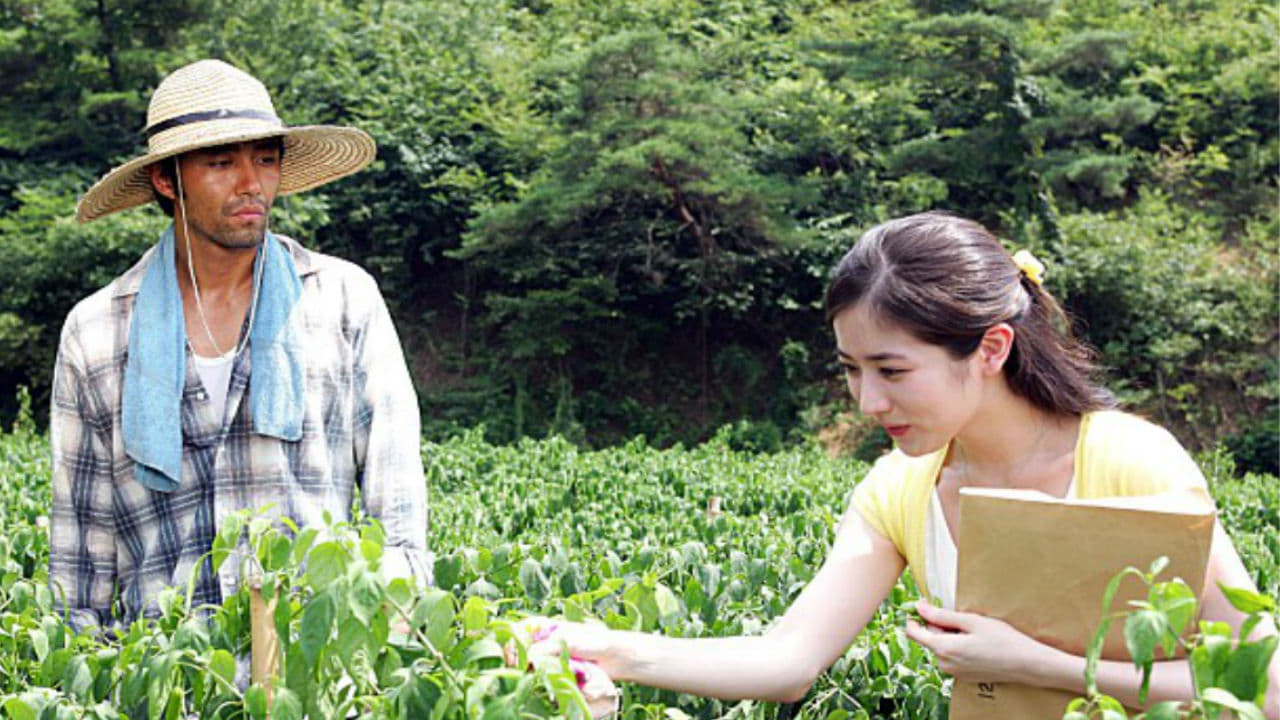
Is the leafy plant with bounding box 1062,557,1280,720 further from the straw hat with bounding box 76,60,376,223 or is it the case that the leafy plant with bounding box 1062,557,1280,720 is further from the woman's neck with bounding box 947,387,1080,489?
the straw hat with bounding box 76,60,376,223

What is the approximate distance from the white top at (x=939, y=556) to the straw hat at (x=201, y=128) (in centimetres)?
138

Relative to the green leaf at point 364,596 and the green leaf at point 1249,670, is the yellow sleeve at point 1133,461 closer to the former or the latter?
the green leaf at point 1249,670

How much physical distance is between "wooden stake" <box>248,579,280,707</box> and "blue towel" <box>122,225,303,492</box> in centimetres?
89

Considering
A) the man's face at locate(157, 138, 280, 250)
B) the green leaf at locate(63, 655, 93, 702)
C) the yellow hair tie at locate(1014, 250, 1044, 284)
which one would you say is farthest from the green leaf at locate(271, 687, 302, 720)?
the man's face at locate(157, 138, 280, 250)

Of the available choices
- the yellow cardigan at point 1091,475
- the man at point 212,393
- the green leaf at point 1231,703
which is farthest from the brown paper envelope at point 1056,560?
the man at point 212,393

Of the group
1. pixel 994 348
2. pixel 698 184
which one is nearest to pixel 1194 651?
pixel 994 348

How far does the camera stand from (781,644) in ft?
6.36

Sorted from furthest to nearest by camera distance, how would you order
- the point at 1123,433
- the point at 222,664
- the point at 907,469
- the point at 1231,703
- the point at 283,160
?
the point at 283,160 < the point at 907,469 < the point at 1123,433 < the point at 222,664 < the point at 1231,703

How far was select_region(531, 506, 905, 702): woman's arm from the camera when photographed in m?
1.79

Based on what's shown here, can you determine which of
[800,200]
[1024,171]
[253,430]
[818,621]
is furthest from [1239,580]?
[1024,171]

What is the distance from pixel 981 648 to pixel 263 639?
87 cm

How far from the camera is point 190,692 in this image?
180cm

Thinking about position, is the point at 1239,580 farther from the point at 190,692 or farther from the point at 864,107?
the point at 864,107

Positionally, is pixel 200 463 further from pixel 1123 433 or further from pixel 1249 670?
pixel 1249 670
